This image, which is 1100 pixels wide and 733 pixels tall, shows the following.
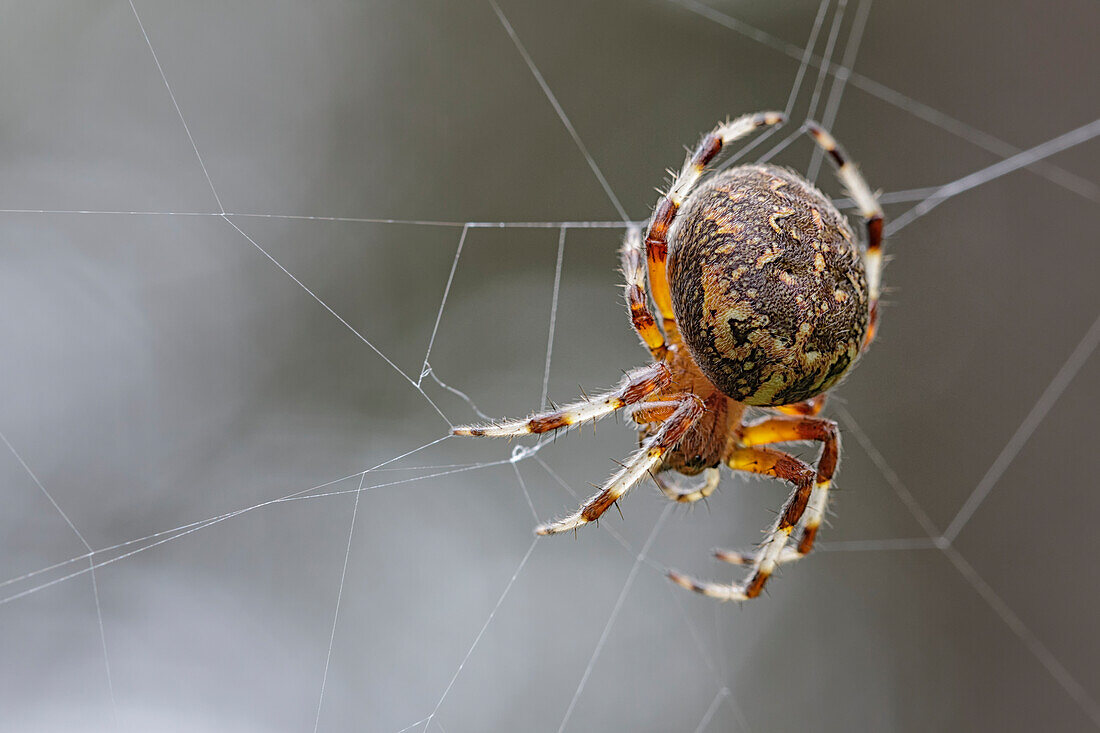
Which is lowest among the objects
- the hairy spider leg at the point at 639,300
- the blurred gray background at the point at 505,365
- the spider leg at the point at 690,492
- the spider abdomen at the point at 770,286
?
the blurred gray background at the point at 505,365

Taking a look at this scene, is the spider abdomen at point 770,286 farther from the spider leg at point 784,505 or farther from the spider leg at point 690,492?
the spider leg at point 690,492

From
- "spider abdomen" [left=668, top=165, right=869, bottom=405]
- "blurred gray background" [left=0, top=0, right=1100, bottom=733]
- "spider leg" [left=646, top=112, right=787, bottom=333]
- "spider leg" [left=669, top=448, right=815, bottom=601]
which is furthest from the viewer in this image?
"blurred gray background" [left=0, top=0, right=1100, bottom=733]

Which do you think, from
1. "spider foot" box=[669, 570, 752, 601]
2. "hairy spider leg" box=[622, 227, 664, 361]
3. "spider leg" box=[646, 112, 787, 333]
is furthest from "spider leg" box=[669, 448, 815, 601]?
"spider leg" box=[646, 112, 787, 333]

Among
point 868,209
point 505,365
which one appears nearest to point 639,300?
point 868,209

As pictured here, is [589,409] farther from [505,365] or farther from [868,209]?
[505,365]

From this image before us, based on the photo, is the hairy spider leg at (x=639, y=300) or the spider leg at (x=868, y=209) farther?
the spider leg at (x=868, y=209)

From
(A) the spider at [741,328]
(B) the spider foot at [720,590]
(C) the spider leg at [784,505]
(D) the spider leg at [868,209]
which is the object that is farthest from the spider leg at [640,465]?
(D) the spider leg at [868,209]

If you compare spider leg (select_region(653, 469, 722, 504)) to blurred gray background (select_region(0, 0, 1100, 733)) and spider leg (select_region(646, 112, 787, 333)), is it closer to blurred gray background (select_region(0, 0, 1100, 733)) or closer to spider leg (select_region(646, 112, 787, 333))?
spider leg (select_region(646, 112, 787, 333))

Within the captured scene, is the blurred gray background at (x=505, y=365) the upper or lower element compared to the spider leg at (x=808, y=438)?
lower
